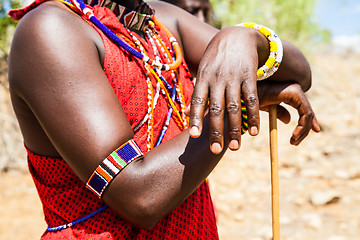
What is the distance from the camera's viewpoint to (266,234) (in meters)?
3.89

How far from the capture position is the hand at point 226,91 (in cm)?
88

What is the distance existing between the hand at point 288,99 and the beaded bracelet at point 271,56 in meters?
0.09

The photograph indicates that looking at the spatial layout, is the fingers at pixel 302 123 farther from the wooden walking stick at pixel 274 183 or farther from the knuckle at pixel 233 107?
the knuckle at pixel 233 107

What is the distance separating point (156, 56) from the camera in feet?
4.18

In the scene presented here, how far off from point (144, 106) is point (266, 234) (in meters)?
3.14

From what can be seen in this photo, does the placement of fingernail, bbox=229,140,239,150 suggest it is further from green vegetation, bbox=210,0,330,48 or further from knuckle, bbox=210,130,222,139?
green vegetation, bbox=210,0,330,48

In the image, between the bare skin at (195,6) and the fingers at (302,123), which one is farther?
the bare skin at (195,6)

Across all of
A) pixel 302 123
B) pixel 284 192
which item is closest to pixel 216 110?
pixel 302 123

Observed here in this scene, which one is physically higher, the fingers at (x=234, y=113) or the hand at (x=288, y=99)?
the fingers at (x=234, y=113)

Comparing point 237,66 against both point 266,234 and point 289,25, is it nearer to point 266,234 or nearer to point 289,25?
point 266,234

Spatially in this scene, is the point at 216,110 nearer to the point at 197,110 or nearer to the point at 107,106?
the point at 197,110

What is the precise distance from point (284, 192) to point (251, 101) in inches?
170

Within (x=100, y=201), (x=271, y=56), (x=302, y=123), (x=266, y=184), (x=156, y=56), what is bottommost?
(x=266, y=184)

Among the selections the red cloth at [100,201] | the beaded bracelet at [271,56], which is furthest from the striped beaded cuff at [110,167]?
the beaded bracelet at [271,56]
